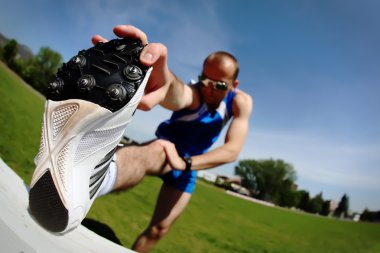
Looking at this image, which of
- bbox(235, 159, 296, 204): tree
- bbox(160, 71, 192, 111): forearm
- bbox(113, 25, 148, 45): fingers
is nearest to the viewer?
bbox(113, 25, 148, 45): fingers

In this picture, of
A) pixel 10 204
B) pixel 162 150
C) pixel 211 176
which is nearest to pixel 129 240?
pixel 162 150

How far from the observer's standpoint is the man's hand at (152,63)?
1.14 meters

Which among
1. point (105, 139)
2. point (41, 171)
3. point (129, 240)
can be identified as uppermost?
point (105, 139)

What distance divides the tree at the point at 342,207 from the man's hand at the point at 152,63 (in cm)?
6488

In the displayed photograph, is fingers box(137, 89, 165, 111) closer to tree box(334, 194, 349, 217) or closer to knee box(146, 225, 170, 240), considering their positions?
knee box(146, 225, 170, 240)

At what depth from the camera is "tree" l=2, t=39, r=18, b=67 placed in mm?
36219

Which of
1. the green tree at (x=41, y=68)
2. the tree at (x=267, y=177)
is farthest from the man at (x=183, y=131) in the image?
the tree at (x=267, y=177)

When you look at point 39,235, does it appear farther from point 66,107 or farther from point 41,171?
point 66,107

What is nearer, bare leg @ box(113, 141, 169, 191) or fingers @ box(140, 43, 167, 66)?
fingers @ box(140, 43, 167, 66)

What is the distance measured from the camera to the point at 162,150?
2148 millimetres

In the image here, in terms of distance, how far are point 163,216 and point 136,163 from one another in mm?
1423

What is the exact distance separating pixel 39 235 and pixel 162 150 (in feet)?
3.85

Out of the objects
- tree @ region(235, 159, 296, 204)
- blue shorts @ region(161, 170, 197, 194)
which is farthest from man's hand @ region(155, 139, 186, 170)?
tree @ region(235, 159, 296, 204)

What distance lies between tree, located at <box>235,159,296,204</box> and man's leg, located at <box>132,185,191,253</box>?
2155 inches
